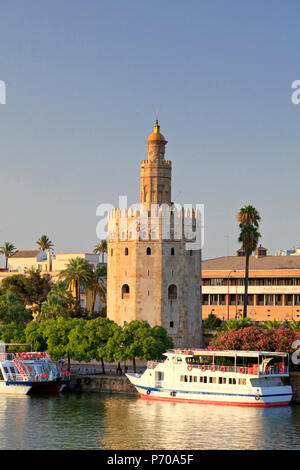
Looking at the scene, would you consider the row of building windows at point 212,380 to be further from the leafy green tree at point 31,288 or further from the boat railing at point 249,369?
the leafy green tree at point 31,288

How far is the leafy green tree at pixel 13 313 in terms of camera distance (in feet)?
327

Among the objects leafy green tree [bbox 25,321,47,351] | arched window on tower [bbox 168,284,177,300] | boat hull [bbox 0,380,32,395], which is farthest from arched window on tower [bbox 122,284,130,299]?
boat hull [bbox 0,380,32,395]

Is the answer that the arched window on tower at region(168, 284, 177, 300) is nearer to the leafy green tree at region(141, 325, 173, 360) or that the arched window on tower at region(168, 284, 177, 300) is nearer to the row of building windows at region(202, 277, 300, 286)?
the leafy green tree at region(141, 325, 173, 360)

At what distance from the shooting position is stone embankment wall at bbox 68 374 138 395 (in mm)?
79000

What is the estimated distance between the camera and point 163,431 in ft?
187

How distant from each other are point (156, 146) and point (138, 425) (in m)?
43.1

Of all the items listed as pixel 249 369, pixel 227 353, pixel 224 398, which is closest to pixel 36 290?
pixel 227 353

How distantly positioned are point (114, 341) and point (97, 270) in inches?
1112

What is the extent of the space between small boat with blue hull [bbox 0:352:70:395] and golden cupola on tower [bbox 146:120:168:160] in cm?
2668

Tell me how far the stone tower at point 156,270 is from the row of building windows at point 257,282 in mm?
20299

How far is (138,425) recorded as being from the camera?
59.6 meters

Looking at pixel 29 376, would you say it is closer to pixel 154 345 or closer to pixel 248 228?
pixel 154 345
